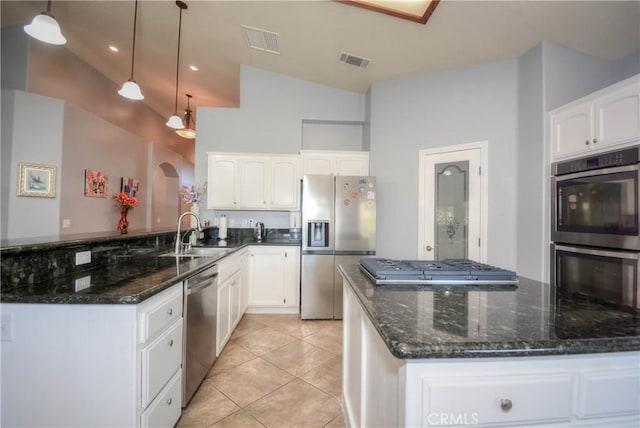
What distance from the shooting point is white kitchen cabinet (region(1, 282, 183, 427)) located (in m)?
1.17

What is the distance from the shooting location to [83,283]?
139cm

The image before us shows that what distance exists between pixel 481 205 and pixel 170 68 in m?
5.44

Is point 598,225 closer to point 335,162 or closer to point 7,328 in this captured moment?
point 335,162

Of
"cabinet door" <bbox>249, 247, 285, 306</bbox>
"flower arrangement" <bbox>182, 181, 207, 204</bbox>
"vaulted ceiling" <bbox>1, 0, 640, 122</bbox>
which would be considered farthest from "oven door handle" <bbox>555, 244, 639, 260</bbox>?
"flower arrangement" <bbox>182, 181, 207, 204</bbox>

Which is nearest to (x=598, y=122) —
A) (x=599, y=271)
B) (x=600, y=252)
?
(x=600, y=252)

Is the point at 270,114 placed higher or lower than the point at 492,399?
higher

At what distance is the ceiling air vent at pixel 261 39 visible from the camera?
10.3 feet

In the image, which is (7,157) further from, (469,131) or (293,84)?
(469,131)

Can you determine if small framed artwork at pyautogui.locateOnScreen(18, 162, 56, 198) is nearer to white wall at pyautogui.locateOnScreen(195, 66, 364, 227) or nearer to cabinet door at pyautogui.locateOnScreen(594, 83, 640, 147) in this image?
white wall at pyautogui.locateOnScreen(195, 66, 364, 227)

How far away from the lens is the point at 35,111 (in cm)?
366

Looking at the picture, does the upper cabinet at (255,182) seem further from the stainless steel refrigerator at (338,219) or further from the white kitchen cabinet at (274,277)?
the white kitchen cabinet at (274,277)

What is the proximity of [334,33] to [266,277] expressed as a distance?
9.88ft

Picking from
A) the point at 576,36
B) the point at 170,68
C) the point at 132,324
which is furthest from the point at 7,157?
the point at 576,36

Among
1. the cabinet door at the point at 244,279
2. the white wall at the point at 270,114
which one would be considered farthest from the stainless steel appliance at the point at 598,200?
→ the cabinet door at the point at 244,279
